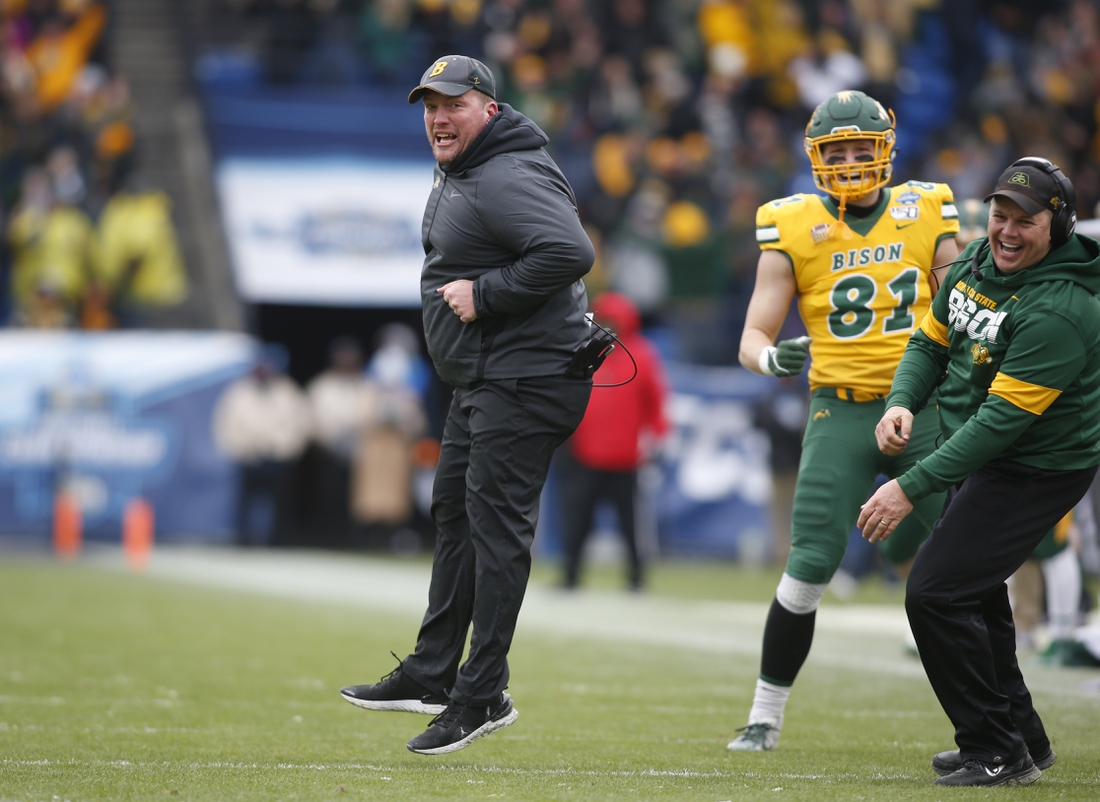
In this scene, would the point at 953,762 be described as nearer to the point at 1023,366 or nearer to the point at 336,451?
the point at 1023,366

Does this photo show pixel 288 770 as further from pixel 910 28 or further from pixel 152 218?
pixel 910 28

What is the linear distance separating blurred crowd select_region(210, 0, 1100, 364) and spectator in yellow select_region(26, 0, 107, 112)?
7.03ft

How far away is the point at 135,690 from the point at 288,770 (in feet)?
7.26

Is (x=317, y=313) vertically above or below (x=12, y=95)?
below

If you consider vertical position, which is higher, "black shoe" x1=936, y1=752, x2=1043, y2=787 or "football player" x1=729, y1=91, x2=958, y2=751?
"football player" x1=729, y1=91, x2=958, y2=751

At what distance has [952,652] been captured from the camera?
481 centimetres

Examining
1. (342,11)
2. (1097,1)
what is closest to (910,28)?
(1097,1)

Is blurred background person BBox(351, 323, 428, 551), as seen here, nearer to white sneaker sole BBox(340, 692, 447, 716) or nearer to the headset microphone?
white sneaker sole BBox(340, 692, 447, 716)

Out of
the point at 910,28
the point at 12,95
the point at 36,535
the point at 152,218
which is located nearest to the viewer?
the point at 36,535

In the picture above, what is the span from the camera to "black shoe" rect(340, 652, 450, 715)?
523cm

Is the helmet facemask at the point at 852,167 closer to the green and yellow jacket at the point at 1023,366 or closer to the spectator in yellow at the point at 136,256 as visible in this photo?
the green and yellow jacket at the point at 1023,366

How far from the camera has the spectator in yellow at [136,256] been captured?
17828 millimetres

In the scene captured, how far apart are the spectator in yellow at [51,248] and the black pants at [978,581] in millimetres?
14295

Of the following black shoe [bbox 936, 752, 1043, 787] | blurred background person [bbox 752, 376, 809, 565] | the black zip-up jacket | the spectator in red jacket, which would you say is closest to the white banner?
blurred background person [bbox 752, 376, 809, 565]
